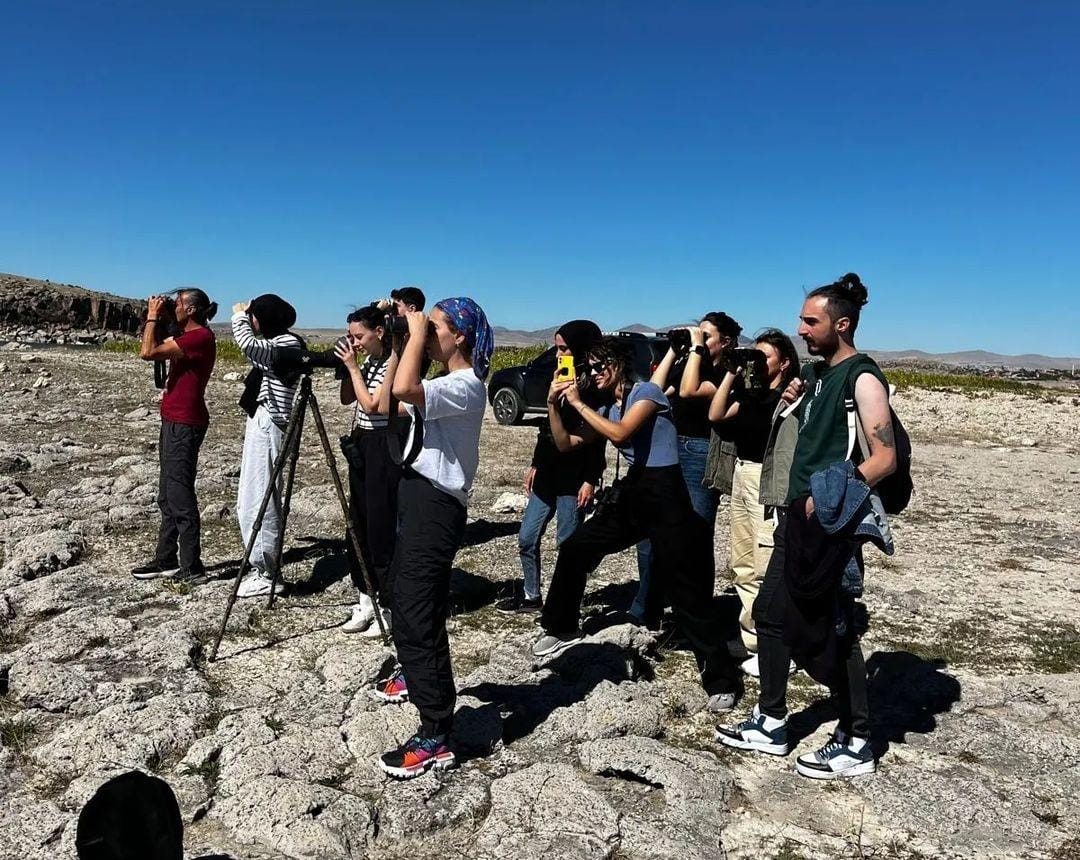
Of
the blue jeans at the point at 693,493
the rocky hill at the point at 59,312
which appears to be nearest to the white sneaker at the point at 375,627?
the blue jeans at the point at 693,493

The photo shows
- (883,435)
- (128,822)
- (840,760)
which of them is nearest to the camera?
(128,822)

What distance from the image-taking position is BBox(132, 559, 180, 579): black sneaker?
18.2 ft

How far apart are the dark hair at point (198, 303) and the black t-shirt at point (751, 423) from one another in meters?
3.41

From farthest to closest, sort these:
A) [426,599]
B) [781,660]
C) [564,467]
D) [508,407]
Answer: [508,407] → [564,467] → [781,660] → [426,599]

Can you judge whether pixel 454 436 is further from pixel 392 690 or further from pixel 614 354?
pixel 392 690

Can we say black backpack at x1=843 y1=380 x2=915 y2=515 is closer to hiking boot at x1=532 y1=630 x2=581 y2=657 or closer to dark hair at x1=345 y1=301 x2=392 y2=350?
hiking boot at x1=532 y1=630 x2=581 y2=657

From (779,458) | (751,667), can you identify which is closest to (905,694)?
(751,667)

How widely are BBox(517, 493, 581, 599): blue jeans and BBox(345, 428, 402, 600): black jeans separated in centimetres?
87

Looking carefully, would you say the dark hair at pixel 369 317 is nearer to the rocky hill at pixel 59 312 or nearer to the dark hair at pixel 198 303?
the dark hair at pixel 198 303

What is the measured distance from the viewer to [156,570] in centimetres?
560

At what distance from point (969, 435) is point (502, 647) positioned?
43.3 ft

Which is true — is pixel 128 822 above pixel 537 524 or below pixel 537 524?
below

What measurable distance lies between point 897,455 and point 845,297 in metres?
0.65

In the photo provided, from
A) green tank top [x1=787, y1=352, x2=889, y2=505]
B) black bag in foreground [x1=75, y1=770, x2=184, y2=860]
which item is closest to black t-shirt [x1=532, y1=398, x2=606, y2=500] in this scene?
green tank top [x1=787, y1=352, x2=889, y2=505]
